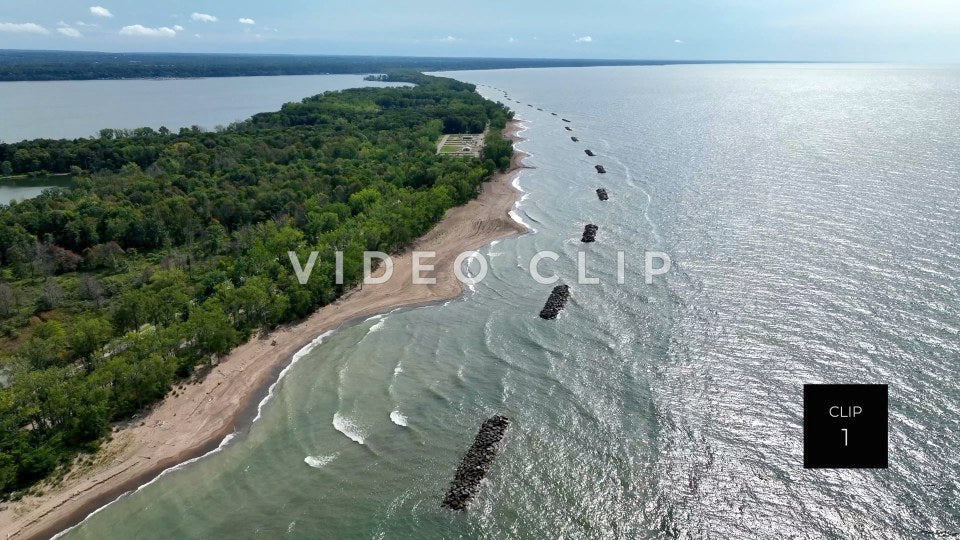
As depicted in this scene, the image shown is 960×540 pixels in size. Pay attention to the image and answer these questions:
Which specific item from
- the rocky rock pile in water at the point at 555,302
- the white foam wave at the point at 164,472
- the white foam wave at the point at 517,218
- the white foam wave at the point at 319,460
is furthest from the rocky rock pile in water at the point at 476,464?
the white foam wave at the point at 517,218

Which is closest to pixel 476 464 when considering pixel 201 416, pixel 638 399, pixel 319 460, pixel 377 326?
pixel 319 460

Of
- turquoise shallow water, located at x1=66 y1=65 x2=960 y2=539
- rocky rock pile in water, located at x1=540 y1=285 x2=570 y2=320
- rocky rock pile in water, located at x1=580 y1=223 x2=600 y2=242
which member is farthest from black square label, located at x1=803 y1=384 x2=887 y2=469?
rocky rock pile in water, located at x1=580 y1=223 x2=600 y2=242

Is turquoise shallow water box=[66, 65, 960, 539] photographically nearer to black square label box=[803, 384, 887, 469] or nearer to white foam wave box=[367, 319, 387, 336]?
white foam wave box=[367, 319, 387, 336]

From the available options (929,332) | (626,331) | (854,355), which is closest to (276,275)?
(626,331)

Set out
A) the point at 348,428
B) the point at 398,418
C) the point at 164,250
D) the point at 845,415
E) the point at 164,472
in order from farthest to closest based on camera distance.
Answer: the point at 164,250 < the point at 398,418 < the point at 348,428 < the point at 164,472 < the point at 845,415

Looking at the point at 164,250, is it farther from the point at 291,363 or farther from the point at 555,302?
the point at 555,302

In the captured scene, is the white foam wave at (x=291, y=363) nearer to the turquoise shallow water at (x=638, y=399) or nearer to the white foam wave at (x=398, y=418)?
the turquoise shallow water at (x=638, y=399)

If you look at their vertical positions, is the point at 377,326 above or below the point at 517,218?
below
